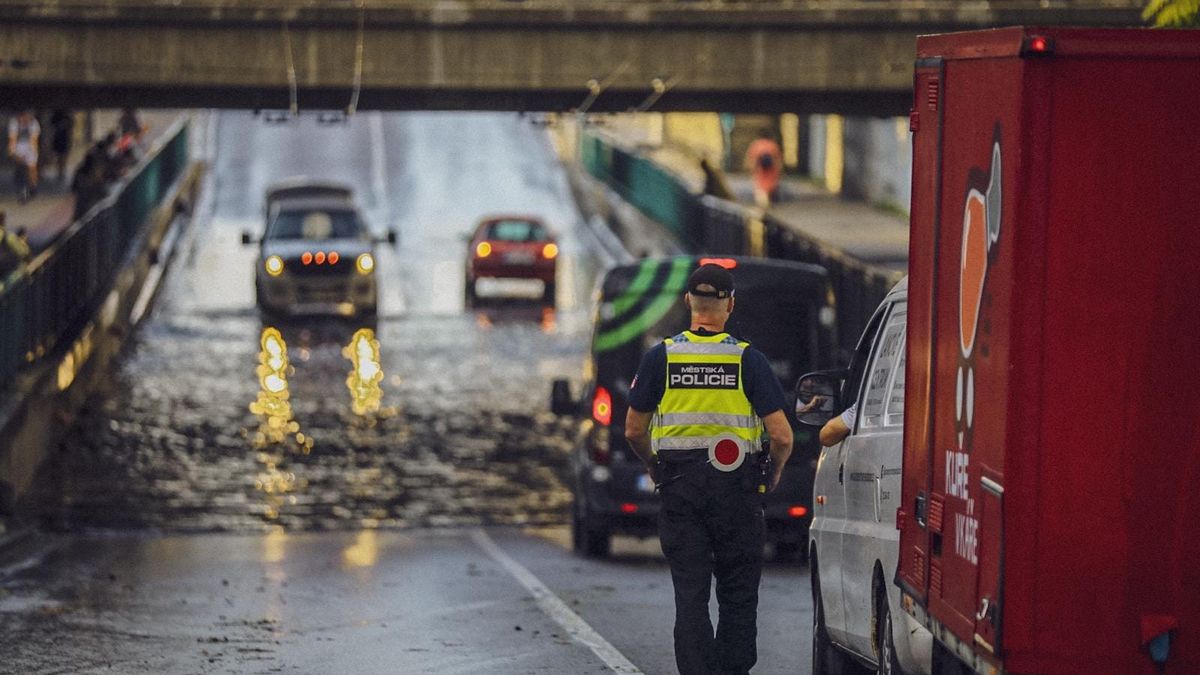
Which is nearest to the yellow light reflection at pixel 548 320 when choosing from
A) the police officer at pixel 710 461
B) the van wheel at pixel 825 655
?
the van wheel at pixel 825 655

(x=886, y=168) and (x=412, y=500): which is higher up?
(x=886, y=168)

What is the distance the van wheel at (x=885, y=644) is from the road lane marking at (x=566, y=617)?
7.32 feet

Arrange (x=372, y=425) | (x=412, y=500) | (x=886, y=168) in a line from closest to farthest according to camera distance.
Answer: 1. (x=412, y=500)
2. (x=372, y=425)
3. (x=886, y=168)

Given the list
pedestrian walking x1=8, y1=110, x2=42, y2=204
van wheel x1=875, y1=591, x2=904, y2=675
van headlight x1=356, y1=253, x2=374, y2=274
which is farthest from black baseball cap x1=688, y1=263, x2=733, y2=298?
pedestrian walking x1=8, y1=110, x2=42, y2=204

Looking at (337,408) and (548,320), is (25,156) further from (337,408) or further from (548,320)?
(337,408)

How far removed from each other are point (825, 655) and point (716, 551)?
3.71ft

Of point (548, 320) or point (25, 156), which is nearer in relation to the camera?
point (548, 320)

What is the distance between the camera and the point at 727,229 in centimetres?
4125

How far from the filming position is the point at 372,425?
29250 millimetres

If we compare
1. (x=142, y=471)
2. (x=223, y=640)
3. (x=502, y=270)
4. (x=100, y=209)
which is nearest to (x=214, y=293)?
(x=502, y=270)

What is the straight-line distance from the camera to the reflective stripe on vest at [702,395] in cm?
974

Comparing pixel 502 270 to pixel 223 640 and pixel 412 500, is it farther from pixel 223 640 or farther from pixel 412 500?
pixel 223 640

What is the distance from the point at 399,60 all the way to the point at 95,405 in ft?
31.3

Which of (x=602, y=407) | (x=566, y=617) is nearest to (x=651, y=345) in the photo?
(x=602, y=407)
